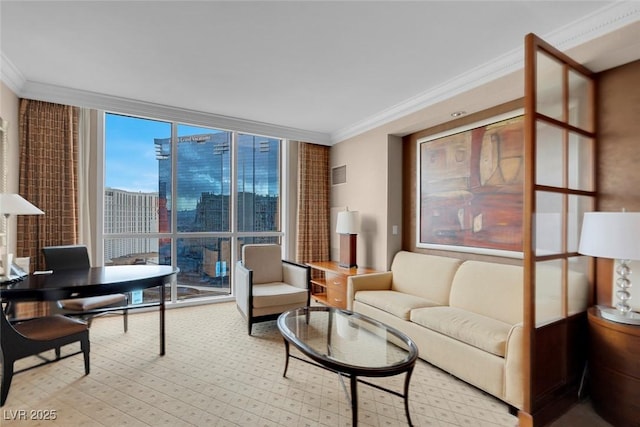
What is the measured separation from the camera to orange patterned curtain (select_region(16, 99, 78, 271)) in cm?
316

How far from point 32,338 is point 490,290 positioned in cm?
348

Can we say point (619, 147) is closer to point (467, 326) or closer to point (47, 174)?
point (467, 326)

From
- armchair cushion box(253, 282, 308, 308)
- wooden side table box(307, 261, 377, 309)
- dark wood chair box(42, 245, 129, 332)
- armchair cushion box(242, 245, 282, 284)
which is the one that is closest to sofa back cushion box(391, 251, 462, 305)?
A: wooden side table box(307, 261, 377, 309)

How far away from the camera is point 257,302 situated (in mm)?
3242

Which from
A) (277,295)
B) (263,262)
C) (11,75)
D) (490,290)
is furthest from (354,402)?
(11,75)

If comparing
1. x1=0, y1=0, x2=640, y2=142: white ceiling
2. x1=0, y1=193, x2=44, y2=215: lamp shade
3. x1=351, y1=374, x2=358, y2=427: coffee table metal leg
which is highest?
x1=0, y1=0, x2=640, y2=142: white ceiling

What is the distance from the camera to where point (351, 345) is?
7.14 ft

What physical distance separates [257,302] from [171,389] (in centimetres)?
115

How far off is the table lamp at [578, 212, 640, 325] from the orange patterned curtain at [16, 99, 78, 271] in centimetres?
469

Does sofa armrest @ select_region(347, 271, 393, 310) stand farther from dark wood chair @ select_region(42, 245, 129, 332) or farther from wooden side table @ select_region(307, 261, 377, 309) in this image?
dark wood chair @ select_region(42, 245, 129, 332)

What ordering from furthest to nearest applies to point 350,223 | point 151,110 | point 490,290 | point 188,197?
point 188,197 < point 350,223 < point 151,110 < point 490,290

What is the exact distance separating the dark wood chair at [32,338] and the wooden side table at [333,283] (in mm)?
A: 2554

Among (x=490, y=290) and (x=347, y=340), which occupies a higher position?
(x=490, y=290)

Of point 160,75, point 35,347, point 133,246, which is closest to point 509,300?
point 35,347
